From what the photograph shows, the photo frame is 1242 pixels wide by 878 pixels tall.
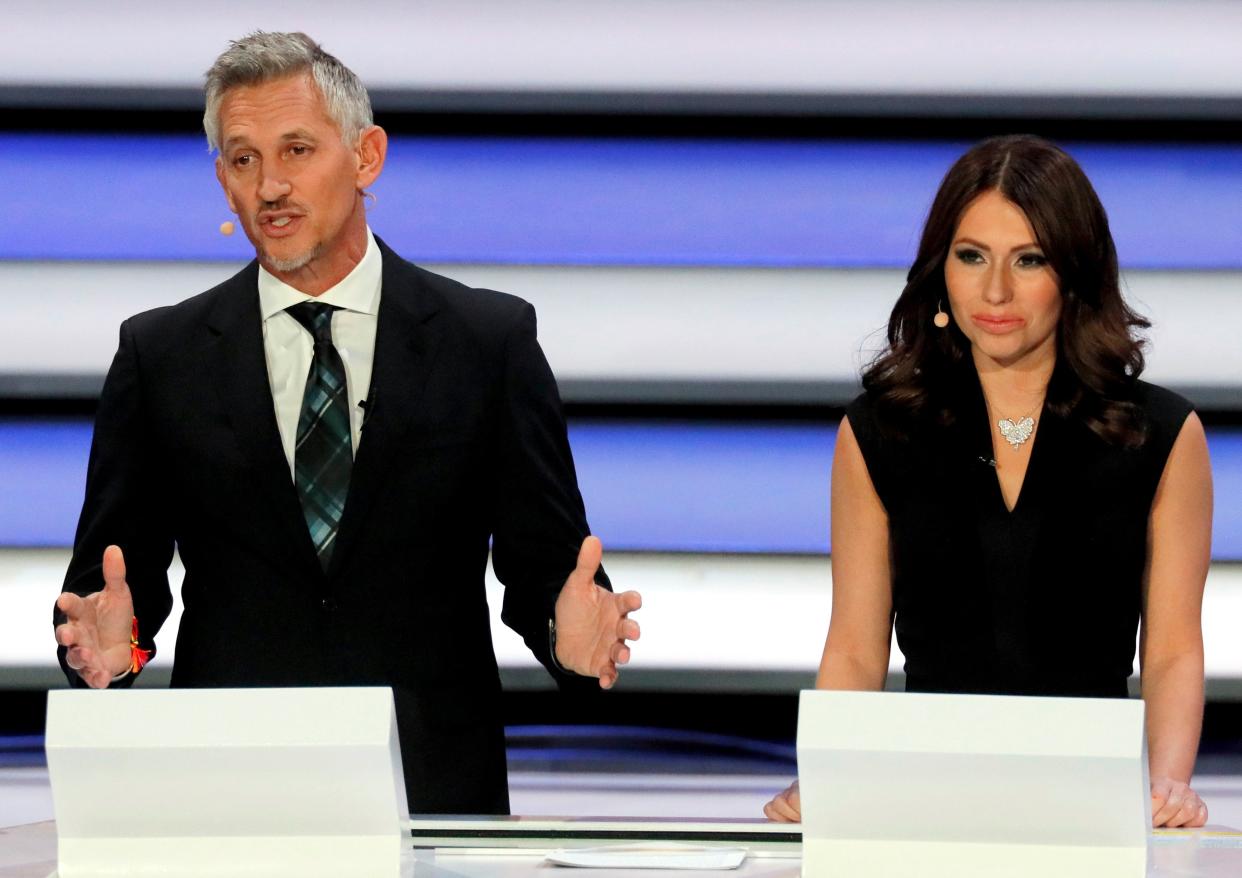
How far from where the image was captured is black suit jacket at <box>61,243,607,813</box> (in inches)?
72.6

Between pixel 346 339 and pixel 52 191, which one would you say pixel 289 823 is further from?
pixel 52 191

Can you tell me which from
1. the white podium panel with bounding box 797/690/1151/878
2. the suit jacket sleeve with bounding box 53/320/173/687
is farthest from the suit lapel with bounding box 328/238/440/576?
the white podium panel with bounding box 797/690/1151/878

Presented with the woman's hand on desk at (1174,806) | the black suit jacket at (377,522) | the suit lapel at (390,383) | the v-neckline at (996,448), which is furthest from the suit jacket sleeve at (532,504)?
the woman's hand on desk at (1174,806)

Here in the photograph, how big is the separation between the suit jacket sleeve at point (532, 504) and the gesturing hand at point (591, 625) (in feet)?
0.30

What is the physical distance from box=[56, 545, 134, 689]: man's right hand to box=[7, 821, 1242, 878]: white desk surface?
0.85 ft

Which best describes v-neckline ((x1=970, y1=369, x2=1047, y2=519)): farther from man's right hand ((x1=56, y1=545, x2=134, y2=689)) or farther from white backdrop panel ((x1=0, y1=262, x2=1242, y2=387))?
man's right hand ((x1=56, y1=545, x2=134, y2=689))

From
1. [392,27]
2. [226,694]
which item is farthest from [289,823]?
[392,27]

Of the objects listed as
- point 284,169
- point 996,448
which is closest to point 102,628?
point 284,169

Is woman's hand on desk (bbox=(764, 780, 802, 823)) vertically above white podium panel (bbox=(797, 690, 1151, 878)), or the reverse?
white podium panel (bbox=(797, 690, 1151, 878))

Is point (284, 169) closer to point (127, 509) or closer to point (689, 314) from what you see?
point (127, 509)

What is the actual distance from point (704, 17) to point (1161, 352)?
2.98ft

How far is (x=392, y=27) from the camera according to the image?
270 cm

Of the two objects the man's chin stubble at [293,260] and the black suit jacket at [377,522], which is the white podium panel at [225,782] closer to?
the black suit jacket at [377,522]

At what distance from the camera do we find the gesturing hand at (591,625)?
66.3 inches
